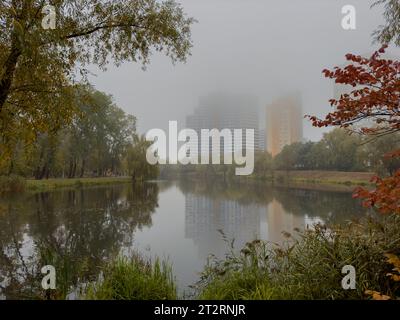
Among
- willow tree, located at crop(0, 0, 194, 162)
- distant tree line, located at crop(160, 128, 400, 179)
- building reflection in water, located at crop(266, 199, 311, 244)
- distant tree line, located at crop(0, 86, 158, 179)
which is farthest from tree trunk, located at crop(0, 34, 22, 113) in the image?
distant tree line, located at crop(160, 128, 400, 179)

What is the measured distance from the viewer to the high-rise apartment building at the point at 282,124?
282 inches

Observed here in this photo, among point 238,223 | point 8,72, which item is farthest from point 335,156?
point 8,72

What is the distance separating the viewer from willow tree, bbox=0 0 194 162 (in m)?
3.24

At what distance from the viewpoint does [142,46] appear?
4.55m

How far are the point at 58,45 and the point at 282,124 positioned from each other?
5429mm

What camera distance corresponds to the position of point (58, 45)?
3707 mm

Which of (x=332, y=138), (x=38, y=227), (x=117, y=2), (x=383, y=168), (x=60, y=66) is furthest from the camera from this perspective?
(x=332, y=138)

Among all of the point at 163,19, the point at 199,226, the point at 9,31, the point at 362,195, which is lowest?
the point at 199,226

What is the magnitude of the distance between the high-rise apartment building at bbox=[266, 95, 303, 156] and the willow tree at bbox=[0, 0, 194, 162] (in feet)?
11.0

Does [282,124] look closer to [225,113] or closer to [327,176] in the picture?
[225,113]

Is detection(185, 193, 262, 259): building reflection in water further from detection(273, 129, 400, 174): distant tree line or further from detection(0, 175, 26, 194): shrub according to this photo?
detection(273, 129, 400, 174): distant tree line
